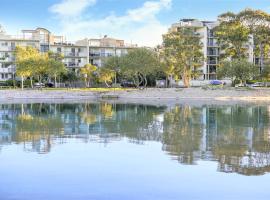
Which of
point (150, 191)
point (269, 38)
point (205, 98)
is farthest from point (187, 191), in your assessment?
point (269, 38)

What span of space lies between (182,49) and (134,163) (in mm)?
59016

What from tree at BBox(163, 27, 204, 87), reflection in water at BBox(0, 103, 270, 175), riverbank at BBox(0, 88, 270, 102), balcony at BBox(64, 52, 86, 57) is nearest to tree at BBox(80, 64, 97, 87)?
balcony at BBox(64, 52, 86, 57)

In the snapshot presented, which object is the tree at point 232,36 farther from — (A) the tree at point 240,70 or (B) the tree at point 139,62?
(B) the tree at point 139,62

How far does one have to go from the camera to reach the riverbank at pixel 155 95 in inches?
2464

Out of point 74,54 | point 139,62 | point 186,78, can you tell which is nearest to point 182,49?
point 186,78

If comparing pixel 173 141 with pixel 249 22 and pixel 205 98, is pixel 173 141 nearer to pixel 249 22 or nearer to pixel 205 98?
pixel 205 98

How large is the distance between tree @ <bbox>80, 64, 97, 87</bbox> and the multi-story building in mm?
12267

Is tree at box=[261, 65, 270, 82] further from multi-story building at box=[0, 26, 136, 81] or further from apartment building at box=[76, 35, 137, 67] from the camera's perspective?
apartment building at box=[76, 35, 137, 67]

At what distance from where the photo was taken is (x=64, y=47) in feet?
361

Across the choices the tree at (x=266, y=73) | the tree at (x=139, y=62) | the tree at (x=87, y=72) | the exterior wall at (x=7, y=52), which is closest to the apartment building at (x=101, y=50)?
the exterior wall at (x=7, y=52)

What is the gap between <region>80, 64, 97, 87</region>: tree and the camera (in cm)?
8929

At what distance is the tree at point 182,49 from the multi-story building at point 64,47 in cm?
3278

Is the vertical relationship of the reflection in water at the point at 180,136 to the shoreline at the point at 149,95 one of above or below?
below

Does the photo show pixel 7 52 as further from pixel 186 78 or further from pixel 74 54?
pixel 186 78
